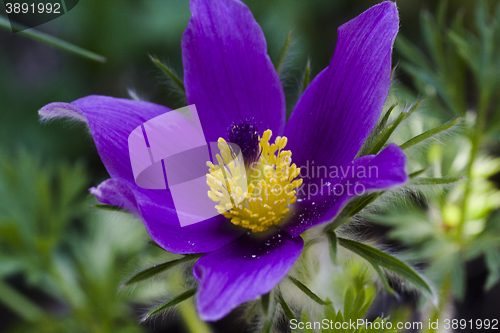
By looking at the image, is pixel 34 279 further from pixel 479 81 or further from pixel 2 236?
pixel 479 81

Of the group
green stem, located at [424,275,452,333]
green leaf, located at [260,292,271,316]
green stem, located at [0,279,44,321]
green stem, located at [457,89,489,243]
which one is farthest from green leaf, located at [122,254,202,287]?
green stem, located at [0,279,44,321]

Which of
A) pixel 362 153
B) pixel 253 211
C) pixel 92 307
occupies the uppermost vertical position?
pixel 362 153

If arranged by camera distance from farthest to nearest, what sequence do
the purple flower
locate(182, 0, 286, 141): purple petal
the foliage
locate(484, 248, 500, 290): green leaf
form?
the foliage, locate(484, 248, 500, 290): green leaf, locate(182, 0, 286, 141): purple petal, the purple flower

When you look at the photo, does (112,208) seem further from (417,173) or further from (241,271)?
(417,173)

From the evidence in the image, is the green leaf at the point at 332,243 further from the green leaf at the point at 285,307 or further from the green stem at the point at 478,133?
the green stem at the point at 478,133

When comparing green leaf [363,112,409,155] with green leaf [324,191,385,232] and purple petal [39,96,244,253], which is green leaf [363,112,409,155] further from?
purple petal [39,96,244,253]

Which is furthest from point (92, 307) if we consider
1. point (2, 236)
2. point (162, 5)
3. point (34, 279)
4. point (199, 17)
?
point (162, 5)

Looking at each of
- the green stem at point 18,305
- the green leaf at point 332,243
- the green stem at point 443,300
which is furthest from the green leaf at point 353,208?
the green stem at point 18,305
